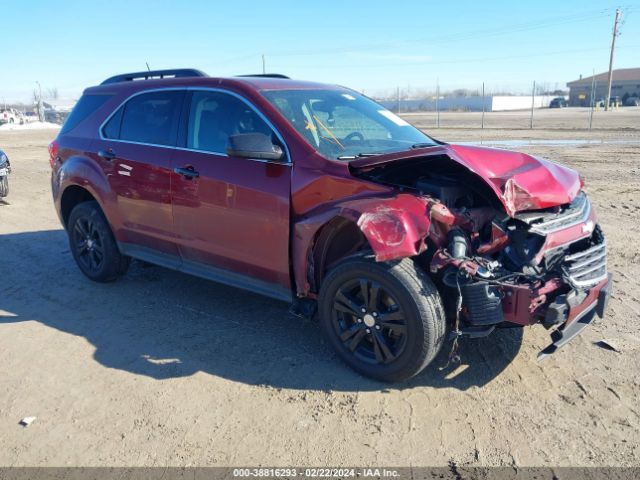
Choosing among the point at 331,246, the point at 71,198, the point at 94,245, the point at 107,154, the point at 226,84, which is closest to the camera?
the point at 331,246

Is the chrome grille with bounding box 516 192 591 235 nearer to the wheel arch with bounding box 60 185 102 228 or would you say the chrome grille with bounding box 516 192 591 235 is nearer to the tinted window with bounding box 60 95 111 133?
the tinted window with bounding box 60 95 111 133

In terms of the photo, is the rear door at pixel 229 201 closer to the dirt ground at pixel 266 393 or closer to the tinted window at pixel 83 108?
the dirt ground at pixel 266 393

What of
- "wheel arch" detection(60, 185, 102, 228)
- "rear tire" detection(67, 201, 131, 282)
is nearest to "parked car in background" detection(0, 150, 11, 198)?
"wheel arch" detection(60, 185, 102, 228)

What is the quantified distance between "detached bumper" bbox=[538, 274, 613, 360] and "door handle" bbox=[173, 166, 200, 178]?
2.85m

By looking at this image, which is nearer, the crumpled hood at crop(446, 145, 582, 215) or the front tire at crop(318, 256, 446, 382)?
the front tire at crop(318, 256, 446, 382)

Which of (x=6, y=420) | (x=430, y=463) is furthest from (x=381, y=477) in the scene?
(x=6, y=420)

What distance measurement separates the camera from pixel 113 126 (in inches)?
208

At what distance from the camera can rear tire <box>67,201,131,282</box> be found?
5.46m

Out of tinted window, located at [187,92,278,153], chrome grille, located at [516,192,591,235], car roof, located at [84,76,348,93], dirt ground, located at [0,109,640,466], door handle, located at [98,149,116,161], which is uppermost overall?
car roof, located at [84,76,348,93]

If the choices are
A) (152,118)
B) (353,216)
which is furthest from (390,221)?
(152,118)

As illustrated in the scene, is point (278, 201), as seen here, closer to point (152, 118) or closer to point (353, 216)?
point (353, 216)

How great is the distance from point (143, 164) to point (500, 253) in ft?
10.2

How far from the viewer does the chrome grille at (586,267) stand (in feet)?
11.1

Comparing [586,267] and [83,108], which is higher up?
[83,108]
